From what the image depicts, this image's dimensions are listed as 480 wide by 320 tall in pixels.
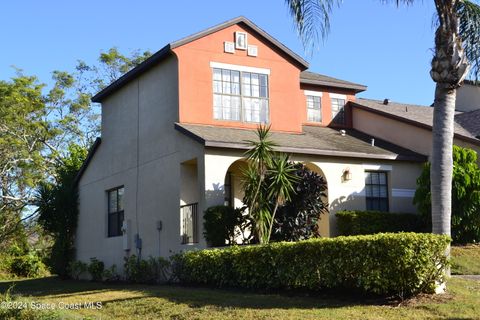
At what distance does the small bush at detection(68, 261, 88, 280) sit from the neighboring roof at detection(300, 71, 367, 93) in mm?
10960

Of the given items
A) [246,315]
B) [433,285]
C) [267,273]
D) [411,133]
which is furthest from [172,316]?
[411,133]

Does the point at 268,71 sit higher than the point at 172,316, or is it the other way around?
the point at 268,71

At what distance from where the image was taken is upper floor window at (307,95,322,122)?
25188 millimetres

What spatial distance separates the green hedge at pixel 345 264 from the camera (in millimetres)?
11633

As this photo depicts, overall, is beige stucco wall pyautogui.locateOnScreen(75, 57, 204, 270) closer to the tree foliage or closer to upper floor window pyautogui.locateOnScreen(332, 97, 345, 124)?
the tree foliage

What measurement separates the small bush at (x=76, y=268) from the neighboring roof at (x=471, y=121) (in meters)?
15.2

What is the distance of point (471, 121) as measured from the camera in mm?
24766

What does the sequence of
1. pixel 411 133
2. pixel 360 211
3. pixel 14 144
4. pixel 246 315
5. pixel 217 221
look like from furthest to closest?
pixel 14 144
pixel 411 133
pixel 360 211
pixel 217 221
pixel 246 315

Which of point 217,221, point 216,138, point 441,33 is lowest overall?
point 217,221

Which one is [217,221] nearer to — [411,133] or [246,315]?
[246,315]

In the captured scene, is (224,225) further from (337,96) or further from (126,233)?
(337,96)

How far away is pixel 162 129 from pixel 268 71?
3987 millimetres

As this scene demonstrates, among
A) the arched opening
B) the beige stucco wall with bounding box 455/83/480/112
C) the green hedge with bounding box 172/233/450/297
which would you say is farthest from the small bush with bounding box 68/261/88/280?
the beige stucco wall with bounding box 455/83/480/112

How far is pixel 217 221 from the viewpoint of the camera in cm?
1750
